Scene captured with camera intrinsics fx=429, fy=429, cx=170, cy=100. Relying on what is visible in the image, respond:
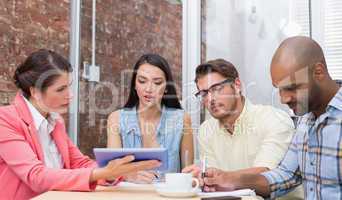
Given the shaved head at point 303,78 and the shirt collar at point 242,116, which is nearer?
the shaved head at point 303,78

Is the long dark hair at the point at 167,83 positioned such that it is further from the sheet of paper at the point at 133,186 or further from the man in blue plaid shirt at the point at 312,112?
the man in blue plaid shirt at the point at 312,112

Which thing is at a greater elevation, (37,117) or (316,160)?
(37,117)

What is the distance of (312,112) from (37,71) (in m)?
1.15

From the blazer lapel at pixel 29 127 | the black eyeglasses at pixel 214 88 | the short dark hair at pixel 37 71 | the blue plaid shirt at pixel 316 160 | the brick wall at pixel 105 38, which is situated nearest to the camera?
the blue plaid shirt at pixel 316 160

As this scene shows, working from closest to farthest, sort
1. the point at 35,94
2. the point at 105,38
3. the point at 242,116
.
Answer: the point at 35,94
the point at 242,116
the point at 105,38

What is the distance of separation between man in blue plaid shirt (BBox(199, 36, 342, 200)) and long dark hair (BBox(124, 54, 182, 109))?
3.44 feet

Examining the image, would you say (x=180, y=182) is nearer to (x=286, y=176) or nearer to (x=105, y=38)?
(x=286, y=176)

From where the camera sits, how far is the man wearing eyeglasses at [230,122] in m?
2.00

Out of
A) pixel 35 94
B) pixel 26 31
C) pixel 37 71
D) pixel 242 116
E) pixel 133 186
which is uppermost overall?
pixel 26 31

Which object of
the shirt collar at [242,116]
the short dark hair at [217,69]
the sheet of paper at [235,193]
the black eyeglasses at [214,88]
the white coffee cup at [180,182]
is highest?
the short dark hair at [217,69]

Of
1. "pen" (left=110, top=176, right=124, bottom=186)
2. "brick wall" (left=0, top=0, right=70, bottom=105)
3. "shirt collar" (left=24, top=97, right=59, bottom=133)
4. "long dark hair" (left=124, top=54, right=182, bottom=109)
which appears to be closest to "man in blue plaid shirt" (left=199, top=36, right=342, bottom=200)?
"pen" (left=110, top=176, right=124, bottom=186)

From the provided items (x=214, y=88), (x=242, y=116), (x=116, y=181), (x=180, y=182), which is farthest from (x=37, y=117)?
(x=242, y=116)

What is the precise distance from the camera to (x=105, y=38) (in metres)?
3.26

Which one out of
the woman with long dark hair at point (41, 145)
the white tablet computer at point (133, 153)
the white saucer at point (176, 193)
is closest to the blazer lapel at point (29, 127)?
the woman with long dark hair at point (41, 145)
